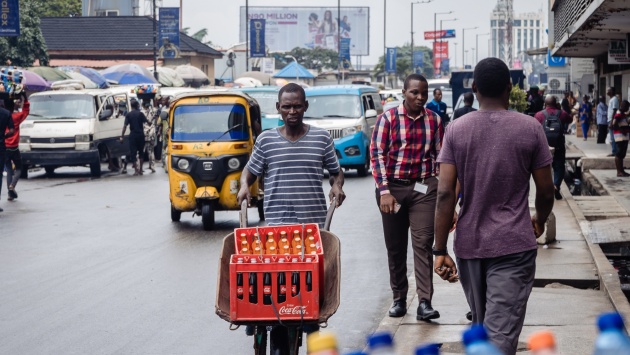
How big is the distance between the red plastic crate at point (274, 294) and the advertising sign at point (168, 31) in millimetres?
44027

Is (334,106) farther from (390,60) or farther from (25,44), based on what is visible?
(390,60)

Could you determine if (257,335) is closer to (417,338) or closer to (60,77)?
(417,338)

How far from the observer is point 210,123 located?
16844 millimetres

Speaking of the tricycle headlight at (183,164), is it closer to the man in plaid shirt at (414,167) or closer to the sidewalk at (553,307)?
the sidewalk at (553,307)

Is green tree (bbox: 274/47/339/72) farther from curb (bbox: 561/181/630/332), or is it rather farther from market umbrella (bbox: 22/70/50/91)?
curb (bbox: 561/181/630/332)

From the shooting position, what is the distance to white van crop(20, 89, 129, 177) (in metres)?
26.0

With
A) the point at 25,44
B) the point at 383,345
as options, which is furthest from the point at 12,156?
the point at 25,44

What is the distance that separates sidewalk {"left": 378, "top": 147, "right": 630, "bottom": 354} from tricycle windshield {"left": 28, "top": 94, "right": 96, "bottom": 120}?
1624 centimetres

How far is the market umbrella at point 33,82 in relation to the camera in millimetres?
32688

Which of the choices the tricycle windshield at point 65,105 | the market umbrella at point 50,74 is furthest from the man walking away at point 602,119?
the market umbrella at point 50,74

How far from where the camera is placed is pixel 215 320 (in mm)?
9391

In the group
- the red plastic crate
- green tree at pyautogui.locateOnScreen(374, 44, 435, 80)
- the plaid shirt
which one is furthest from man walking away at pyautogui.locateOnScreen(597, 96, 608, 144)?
green tree at pyautogui.locateOnScreen(374, 44, 435, 80)

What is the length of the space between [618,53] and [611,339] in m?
26.6

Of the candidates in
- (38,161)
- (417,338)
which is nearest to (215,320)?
(417,338)
